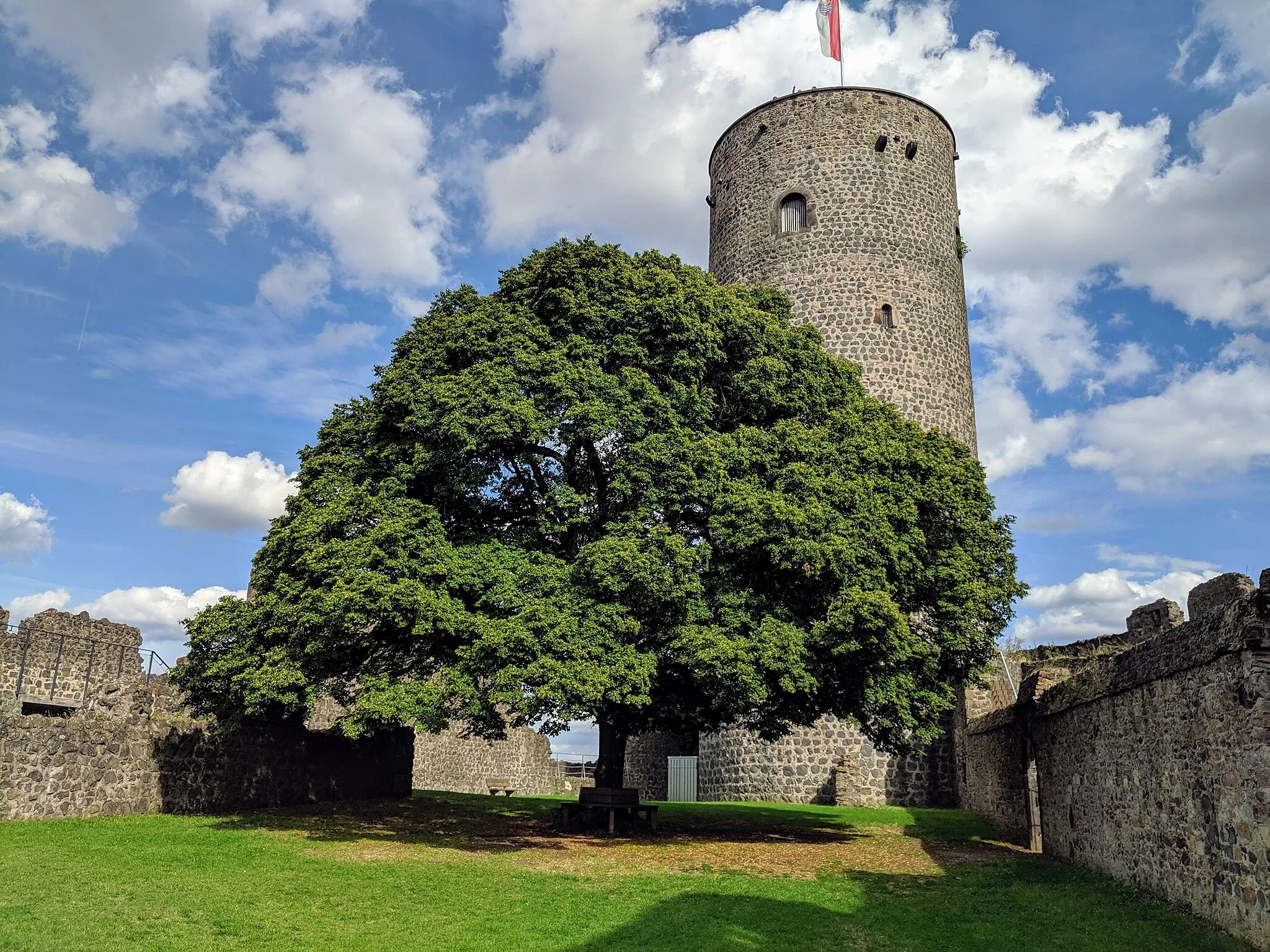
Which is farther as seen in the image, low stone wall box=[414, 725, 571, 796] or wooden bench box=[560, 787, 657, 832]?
low stone wall box=[414, 725, 571, 796]

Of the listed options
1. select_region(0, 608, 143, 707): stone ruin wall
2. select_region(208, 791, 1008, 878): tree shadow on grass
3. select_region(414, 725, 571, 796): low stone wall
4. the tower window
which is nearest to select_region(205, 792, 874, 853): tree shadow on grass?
select_region(208, 791, 1008, 878): tree shadow on grass

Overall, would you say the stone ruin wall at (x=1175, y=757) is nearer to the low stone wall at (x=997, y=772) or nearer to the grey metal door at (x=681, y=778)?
the low stone wall at (x=997, y=772)

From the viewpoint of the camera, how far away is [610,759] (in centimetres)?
1577

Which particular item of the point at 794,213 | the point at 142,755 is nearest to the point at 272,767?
the point at 142,755

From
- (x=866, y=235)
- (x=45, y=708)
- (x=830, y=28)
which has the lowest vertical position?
(x=45, y=708)

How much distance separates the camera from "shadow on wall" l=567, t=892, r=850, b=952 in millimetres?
8156

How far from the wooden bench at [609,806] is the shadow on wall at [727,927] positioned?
5035 mm

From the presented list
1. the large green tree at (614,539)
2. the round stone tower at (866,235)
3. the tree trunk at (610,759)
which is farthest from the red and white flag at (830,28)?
the tree trunk at (610,759)

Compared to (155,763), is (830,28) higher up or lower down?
higher up

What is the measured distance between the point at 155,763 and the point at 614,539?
28.0ft

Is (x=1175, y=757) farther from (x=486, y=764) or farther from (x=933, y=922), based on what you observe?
(x=486, y=764)

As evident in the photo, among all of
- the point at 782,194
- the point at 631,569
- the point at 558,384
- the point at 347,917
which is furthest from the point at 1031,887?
the point at 782,194

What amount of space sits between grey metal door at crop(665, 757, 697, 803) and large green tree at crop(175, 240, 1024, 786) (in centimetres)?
1164

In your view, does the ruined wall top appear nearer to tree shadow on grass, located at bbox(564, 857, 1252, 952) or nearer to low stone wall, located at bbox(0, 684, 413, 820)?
low stone wall, located at bbox(0, 684, 413, 820)
